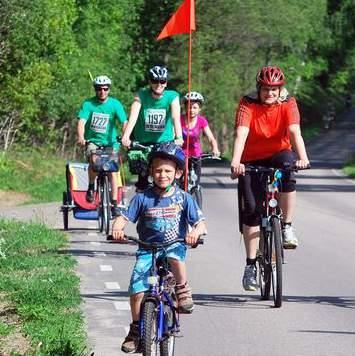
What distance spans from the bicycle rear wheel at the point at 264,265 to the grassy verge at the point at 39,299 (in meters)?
1.56

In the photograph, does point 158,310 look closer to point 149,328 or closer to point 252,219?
point 149,328

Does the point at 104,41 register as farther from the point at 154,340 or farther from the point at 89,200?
the point at 154,340

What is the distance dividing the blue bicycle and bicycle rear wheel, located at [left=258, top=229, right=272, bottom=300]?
2.57 metres

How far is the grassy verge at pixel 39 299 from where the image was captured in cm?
859

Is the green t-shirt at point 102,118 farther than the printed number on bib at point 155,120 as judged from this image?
Yes

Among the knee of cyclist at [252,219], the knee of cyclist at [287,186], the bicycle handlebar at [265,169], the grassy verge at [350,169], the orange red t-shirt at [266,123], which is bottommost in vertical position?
→ the grassy verge at [350,169]

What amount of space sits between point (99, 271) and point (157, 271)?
498 cm

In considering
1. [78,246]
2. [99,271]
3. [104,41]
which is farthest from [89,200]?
[104,41]

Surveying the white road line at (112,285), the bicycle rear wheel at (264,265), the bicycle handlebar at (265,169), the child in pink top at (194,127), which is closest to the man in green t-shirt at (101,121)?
the child in pink top at (194,127)

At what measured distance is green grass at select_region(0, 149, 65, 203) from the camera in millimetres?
26344

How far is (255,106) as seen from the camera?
1059 cm

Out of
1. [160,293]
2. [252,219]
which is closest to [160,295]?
[160,293]

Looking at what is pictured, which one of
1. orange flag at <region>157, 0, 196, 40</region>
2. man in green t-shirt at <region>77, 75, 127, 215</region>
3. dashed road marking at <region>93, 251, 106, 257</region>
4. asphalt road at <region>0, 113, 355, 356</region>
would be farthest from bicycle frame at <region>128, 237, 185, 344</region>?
orange flag at <region>157, 0, 196, 40</region>

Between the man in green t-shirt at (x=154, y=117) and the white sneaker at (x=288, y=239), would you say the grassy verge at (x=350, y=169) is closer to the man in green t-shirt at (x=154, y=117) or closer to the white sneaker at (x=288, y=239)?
the man in green t-shirt at (x=154, y=117)
